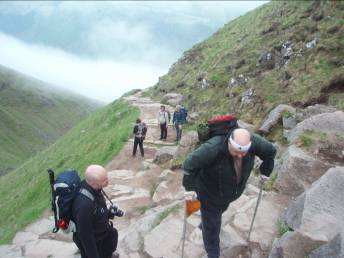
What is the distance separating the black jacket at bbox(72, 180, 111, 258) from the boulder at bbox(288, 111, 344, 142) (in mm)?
8198

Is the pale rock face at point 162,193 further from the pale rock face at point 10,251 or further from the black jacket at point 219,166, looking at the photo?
the black jacket at point 219,166

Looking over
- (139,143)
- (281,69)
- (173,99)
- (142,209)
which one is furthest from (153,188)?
(173,99)

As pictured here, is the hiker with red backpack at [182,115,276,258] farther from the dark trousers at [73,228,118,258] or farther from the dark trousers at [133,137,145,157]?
the dark trousers at [133,137,145,157]

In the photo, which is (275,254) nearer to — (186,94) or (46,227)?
(46,227)

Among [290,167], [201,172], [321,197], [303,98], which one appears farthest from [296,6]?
[201,172]

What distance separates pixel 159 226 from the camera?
39.2ft

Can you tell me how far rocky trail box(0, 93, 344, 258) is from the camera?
9.34 metres

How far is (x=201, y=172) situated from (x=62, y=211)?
252 cm

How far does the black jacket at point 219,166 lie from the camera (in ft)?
23.8

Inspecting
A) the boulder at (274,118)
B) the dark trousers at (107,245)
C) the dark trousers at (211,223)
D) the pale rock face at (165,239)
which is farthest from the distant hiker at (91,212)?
the boulder at (274,118)

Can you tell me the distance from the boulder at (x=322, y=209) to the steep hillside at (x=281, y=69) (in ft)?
28.3

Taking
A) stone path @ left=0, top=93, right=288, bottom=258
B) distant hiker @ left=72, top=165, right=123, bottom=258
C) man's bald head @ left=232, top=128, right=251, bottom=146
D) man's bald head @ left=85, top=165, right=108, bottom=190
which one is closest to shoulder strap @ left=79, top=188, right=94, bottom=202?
distant hiker @ left=72, top=165, right=123, bottom=258

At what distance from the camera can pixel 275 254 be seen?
30.0 feet

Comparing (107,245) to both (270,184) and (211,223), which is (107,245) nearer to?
(211,223)
